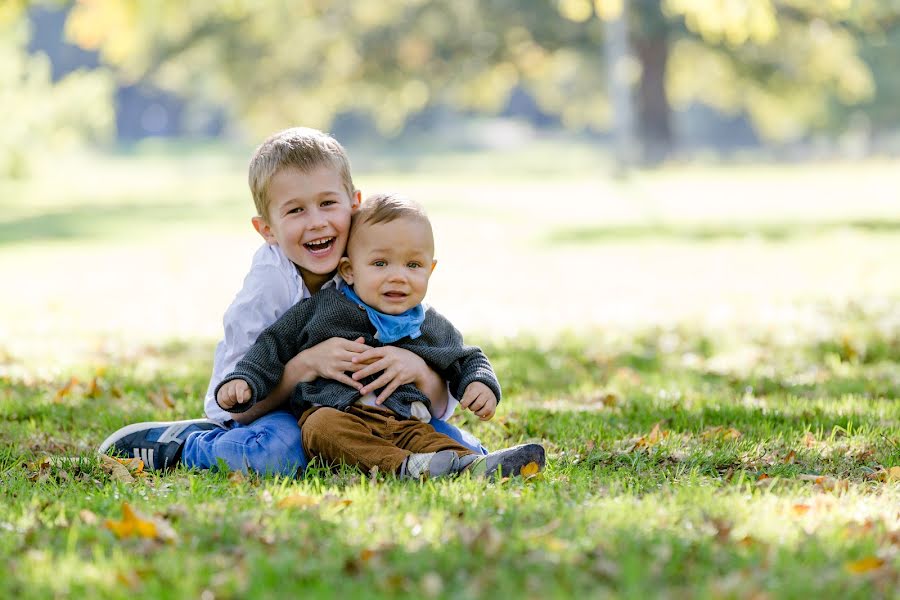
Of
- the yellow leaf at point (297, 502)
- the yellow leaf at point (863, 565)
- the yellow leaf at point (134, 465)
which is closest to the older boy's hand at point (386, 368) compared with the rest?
the yellow leaf at point (297, 502)

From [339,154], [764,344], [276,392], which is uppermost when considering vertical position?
[339,154]

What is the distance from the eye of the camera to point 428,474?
4.00 m

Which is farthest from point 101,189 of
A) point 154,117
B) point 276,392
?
point 154,117

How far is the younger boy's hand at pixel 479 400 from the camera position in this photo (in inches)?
169

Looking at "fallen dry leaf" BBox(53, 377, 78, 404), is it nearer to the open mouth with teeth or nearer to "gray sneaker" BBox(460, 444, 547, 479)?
the open mouth with teeth

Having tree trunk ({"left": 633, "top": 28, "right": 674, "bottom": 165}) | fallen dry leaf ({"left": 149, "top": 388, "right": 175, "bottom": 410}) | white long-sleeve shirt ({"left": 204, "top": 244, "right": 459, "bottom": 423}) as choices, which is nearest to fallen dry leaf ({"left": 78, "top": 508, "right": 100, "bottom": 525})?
white long-sleeve shirt ({"left": 204, "top": 244, "right": 459, "bottom": 423})

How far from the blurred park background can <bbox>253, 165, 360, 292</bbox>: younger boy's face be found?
130 inches

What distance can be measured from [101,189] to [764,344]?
2782 centimetres

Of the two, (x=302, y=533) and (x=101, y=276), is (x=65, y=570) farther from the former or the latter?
(x=101, y=276)

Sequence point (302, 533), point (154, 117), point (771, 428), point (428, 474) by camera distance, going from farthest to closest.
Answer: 1. point (154, 117)
2. point (771, 428)
3. point (428, 474)
4. point (302, 533)

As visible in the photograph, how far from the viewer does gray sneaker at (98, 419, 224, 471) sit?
4457 millimetres

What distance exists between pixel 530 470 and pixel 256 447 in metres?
1.01

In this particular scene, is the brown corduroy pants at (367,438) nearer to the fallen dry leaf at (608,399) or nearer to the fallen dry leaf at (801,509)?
the fallen dry leaf at (801,509)

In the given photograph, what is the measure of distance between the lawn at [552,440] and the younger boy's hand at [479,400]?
33 cm
